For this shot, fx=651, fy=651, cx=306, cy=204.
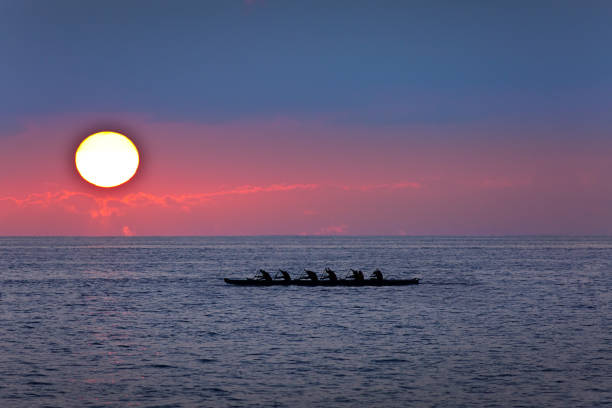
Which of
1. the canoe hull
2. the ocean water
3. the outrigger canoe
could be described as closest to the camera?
the ocean water

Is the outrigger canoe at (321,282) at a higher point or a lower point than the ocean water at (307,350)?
higher

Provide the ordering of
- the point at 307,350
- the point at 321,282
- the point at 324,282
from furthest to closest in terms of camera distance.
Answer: the point at 324,282
the point at 321,282
the point at 307,350

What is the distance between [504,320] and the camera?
4966 centimetres

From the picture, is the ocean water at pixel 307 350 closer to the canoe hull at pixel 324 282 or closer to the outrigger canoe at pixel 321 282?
the canoe hull at pixel 324 282

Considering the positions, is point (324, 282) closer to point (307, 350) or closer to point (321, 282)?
point (321, 282)

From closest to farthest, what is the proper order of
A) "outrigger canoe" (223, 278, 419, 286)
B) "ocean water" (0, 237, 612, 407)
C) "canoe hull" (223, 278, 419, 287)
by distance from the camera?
"ocean water" (0, 237, 612, 407), "canoe hull" (223, 278, 419, 287), "outrigger canoe" (223, 278, 419, 286)

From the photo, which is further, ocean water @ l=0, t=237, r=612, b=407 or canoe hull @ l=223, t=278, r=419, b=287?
canoe hull @ l=223, t=278, r=419, b=287

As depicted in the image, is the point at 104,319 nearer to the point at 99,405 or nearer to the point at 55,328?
the point at 55,328

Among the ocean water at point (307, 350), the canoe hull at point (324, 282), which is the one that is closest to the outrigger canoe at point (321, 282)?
the canoe hull at point (324, 282)

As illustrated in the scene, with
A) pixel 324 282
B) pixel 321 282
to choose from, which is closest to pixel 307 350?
pixel 321 282

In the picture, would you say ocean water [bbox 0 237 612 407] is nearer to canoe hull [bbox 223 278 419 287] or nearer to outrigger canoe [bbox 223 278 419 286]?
canoe hull [bbox 223 278 419 287]

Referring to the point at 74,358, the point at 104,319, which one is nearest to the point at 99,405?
the point at 74,358

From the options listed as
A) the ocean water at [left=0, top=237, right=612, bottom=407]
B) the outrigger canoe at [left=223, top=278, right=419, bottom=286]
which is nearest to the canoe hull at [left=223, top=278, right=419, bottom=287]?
the outrigger canoe at [left=223, top=278, right=419, bottom=286]

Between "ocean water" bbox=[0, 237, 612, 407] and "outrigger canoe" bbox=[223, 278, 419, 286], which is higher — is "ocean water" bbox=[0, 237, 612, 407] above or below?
below
